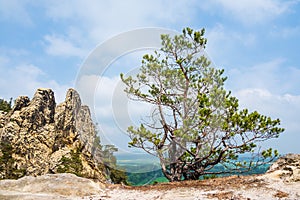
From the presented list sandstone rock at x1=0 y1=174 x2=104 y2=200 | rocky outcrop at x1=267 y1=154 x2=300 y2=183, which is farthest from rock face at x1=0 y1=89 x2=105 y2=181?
rocky outcrop at x1=267 y1=154 x2=300 y2=183

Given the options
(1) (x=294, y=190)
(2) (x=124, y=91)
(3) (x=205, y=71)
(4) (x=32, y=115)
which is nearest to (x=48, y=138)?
(4) (x=32, y=115)

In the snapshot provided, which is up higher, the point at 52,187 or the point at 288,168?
the point at 288,168

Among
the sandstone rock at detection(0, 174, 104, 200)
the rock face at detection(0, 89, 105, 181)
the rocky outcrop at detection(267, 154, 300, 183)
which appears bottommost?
the sandstone rock at detection(0, 174, 104, 200)

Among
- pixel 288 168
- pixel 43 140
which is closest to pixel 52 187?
pixel 288 168

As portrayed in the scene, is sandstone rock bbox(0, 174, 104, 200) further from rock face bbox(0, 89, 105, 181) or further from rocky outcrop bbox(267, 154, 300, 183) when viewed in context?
rock face bbox(0, 89, 105, 181)

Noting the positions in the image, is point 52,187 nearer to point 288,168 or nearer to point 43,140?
point 288,168

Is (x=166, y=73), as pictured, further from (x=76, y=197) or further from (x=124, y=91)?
(x=76, y=197)

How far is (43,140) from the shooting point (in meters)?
30.1

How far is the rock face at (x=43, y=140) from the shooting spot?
84.2 ft

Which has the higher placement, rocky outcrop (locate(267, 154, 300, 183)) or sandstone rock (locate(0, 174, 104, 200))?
rocky outcrop (locate(267, 154, 300, 183))

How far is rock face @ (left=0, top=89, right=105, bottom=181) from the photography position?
25.7 metres

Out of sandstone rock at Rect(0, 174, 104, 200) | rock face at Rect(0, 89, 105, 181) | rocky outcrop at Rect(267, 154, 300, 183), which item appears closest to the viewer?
rocky outcrop at Rect(267, 154, 300, 183)

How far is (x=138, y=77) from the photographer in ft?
40.9

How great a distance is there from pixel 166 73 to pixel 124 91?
6.76ft
